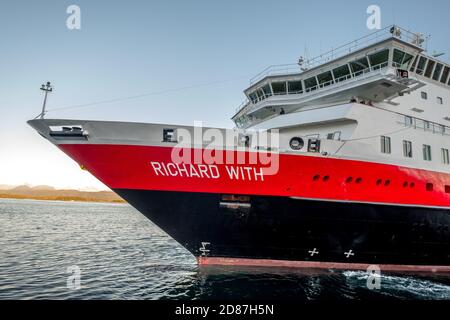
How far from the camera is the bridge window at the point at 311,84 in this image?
567 inches

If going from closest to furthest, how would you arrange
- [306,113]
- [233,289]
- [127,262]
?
[233,289], [306,113], [127,262]

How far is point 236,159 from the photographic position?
9680mm

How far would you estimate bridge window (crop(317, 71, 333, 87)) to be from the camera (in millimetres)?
13905

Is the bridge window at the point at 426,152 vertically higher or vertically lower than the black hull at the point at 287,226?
higher

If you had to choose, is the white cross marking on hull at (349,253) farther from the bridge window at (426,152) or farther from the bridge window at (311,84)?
the bridge window at (311,84)

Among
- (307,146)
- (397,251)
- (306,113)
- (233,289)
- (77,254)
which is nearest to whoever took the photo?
(233,289)

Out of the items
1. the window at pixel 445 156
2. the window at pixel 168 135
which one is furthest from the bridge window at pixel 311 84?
the window at pixel 168 135

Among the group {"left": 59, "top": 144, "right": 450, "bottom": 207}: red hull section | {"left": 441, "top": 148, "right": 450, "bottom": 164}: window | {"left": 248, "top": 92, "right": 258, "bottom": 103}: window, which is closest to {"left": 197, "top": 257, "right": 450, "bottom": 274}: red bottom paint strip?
{"left": 59, "top": 144, "right": 450, "bottom": 207}: red hull section

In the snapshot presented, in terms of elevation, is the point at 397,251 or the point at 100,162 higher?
the point at 100,162

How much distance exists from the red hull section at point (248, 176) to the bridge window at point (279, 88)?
6157 millimetres

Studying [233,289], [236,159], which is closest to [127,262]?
[233,289]

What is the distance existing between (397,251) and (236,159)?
295 inches

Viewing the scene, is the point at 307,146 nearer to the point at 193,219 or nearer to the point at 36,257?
the point at 193,219

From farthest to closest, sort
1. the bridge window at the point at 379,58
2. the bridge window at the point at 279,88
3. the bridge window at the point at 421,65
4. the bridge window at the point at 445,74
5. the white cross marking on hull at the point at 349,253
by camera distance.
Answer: the bridge window at the point at 445,74
the bridge window at the point at 279,88
the bridge window at the point at 421,65
the bridge window at the point at 379,58
the white cross marking on hull at the point at 349,253
